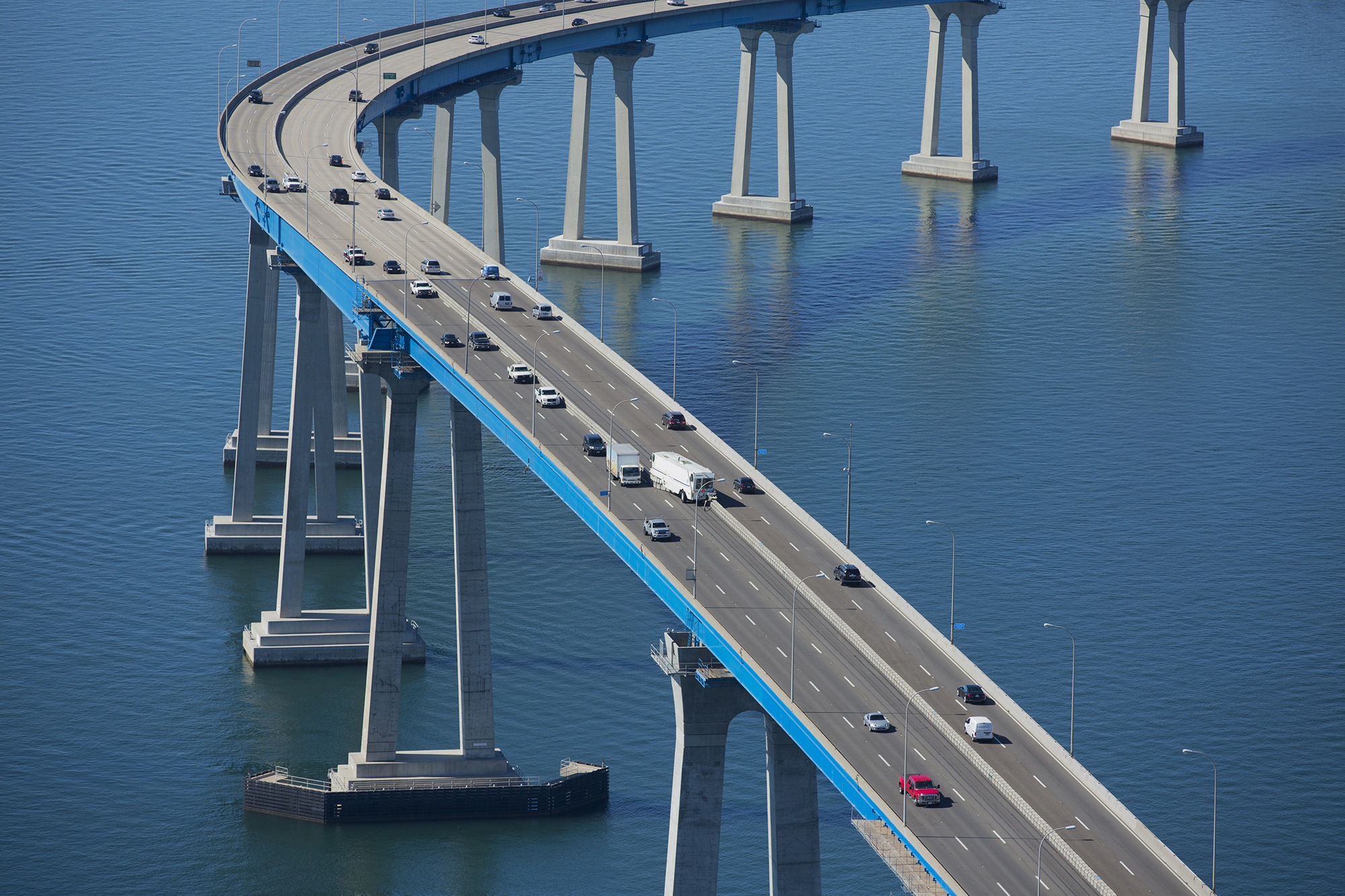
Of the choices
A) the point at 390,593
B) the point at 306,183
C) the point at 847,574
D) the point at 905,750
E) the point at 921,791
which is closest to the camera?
the point at 921,791

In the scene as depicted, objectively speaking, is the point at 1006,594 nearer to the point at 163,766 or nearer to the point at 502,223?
the point at 163,766

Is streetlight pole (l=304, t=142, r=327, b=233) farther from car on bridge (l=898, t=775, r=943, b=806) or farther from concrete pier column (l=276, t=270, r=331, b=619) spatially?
car on bridge (l=898, t=775, r=943, b=806)

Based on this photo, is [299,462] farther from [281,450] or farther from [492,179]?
[492,179]

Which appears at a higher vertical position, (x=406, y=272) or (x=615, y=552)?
(x=406, y=272)

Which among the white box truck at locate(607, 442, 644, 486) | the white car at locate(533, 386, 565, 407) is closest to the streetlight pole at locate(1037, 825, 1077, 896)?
the white box truck at locate(607, 442, 644, 486)

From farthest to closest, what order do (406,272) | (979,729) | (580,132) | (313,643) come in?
(580,132) < (313,643) < (406,272) < (979,729)

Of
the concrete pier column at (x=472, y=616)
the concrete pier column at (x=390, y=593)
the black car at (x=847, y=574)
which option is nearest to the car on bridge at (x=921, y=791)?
the black car at (x=847, y=574)

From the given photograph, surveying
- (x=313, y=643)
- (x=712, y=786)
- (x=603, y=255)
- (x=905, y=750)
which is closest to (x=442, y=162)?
(x=603, y=255)
